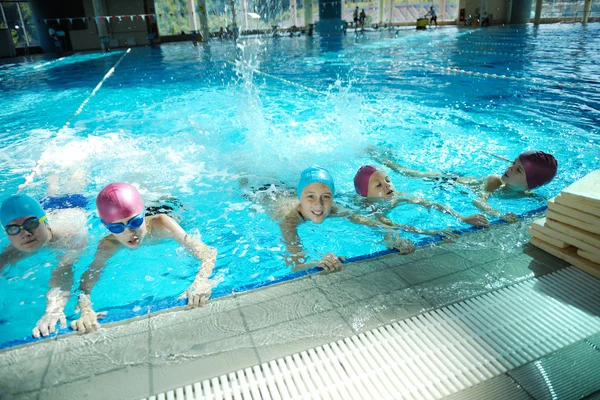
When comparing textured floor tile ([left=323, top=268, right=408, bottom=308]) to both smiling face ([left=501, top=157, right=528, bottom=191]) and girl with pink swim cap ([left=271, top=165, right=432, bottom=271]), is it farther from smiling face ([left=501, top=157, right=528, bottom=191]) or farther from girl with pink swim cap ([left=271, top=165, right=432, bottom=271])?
smiling face ([left=501, top=157, right=528, bottom=191])

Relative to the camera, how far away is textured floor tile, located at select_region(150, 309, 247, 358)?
2.04 meters

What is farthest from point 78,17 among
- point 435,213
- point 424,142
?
point 435,213

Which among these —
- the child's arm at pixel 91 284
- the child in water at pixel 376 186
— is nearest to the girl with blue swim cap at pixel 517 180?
the child in water at pixel 376 186

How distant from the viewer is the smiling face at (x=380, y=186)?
3793 millimetres

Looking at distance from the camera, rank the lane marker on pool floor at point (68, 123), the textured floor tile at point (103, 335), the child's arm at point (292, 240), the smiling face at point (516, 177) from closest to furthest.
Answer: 1. the textured floor tile at point (103, 335)
2. the child's arm at point (292, 240)
3. the smiling face at point (516, 177)
4. the lane marker on pool floor at point (68, 123)

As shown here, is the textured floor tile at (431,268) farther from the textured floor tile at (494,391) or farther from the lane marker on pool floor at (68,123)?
the lane marker on pool floor at (68,123)

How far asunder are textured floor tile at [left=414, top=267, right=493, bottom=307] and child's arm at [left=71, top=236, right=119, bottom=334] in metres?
1.95

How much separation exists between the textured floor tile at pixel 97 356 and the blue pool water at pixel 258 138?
0.75ft

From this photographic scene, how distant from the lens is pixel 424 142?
6.43 metres

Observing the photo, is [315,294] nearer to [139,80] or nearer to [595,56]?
[139,80]

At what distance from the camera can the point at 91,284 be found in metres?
3.05

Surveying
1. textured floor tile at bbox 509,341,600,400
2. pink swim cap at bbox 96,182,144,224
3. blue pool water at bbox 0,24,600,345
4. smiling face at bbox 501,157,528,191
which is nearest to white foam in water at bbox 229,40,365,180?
blue pool water at bbox 0,24,600,345

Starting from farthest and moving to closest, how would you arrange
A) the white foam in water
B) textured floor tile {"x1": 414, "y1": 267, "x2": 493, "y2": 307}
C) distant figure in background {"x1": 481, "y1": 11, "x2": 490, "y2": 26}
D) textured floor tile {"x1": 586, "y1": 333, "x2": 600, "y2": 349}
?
distant figure in background {"x1": 481, "y1": 11, "x2": 490, "y2": 26}
the white foam in water
textured floor tile {"x1": 414, "y1": 267, "x2": 493, "y2": 307}
textured floor tile {"x1": 586, "y1": 333, "x2": 600, "y2": 349}

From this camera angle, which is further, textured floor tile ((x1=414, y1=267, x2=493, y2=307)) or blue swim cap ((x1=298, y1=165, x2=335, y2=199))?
blue swim cap ((x1=298, y1=165, x2=335, y2=199))
